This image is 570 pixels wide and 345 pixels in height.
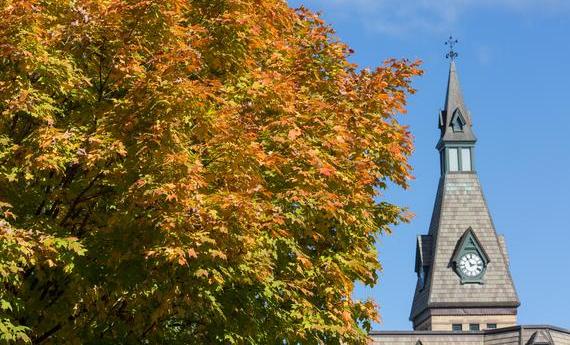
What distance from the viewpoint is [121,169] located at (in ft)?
49.5

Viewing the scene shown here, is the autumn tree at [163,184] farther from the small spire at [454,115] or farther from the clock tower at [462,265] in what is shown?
the small spire at [454,115]

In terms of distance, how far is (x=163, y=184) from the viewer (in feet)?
47.1

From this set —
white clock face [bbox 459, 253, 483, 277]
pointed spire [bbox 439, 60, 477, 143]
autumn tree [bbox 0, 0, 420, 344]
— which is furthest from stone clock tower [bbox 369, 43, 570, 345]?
autumn tree [bbox 0, 0, 420, 344]

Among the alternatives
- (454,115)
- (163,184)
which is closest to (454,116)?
(454,115)

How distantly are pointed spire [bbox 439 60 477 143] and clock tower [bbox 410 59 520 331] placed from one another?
295cm

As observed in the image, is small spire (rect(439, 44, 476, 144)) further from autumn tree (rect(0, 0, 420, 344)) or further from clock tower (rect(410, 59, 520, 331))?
autumn tree (rect(0, 0, 420, 344))

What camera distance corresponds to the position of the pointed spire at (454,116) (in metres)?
101

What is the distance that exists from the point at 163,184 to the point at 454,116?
89132 millimetres

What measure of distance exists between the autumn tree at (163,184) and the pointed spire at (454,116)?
83103 mm

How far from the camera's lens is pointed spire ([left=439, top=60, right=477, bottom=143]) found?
101 meters

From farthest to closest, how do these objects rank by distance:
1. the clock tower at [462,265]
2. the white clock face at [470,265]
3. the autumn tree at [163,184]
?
the white clock face at [470,265], the clock tower at [462,265], the autumn tree at [163,184]

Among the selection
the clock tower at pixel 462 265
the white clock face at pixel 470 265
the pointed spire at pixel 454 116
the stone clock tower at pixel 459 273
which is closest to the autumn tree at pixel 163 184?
the stone clock tower at pixel 459 273

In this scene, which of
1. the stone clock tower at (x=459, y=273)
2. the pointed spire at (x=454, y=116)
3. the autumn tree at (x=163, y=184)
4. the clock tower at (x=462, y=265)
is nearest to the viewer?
the autumn tree at (x=163, y=184)

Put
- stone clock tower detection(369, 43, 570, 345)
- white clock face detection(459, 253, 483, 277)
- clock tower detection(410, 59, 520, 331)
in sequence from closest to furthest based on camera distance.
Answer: stone clock tower detection(369, 43, 570, 345)
clock tower detection(410, 59, 520, 331)
white clock face detection(459, 253, 483, 277)
